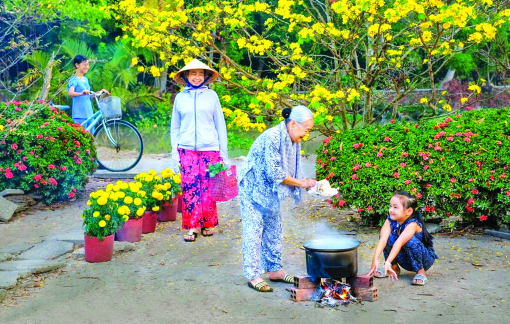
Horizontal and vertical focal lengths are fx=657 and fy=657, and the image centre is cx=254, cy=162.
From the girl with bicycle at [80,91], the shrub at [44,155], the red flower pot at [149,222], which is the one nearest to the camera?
the red flower pot at [149,222]

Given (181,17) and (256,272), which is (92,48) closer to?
(181,17)

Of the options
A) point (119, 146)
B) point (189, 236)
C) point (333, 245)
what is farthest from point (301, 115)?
point (119, 146)

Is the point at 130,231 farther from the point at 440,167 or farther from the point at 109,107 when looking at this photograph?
the point at 109,107

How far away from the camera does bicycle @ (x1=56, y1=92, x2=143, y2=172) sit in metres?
10.8

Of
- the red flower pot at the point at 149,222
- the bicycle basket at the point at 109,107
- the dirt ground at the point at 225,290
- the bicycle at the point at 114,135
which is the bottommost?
the dirt ground at the point at 225,290

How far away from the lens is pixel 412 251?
18.1 feet

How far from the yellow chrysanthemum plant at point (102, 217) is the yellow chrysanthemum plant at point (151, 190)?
92 cm

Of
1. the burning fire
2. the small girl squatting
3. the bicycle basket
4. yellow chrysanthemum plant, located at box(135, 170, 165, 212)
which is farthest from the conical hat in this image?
the bicycle basket

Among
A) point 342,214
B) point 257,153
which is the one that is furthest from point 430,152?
point 257,153

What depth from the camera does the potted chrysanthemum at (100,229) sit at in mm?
6297

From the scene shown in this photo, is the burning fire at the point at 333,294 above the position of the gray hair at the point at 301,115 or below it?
below

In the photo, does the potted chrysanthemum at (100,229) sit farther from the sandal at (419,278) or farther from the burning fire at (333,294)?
the sandal at (419,278)

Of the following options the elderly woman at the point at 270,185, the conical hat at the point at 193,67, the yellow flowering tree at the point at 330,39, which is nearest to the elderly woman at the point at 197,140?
the conical hat at the point at 193,67

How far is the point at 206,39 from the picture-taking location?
8.95 m
